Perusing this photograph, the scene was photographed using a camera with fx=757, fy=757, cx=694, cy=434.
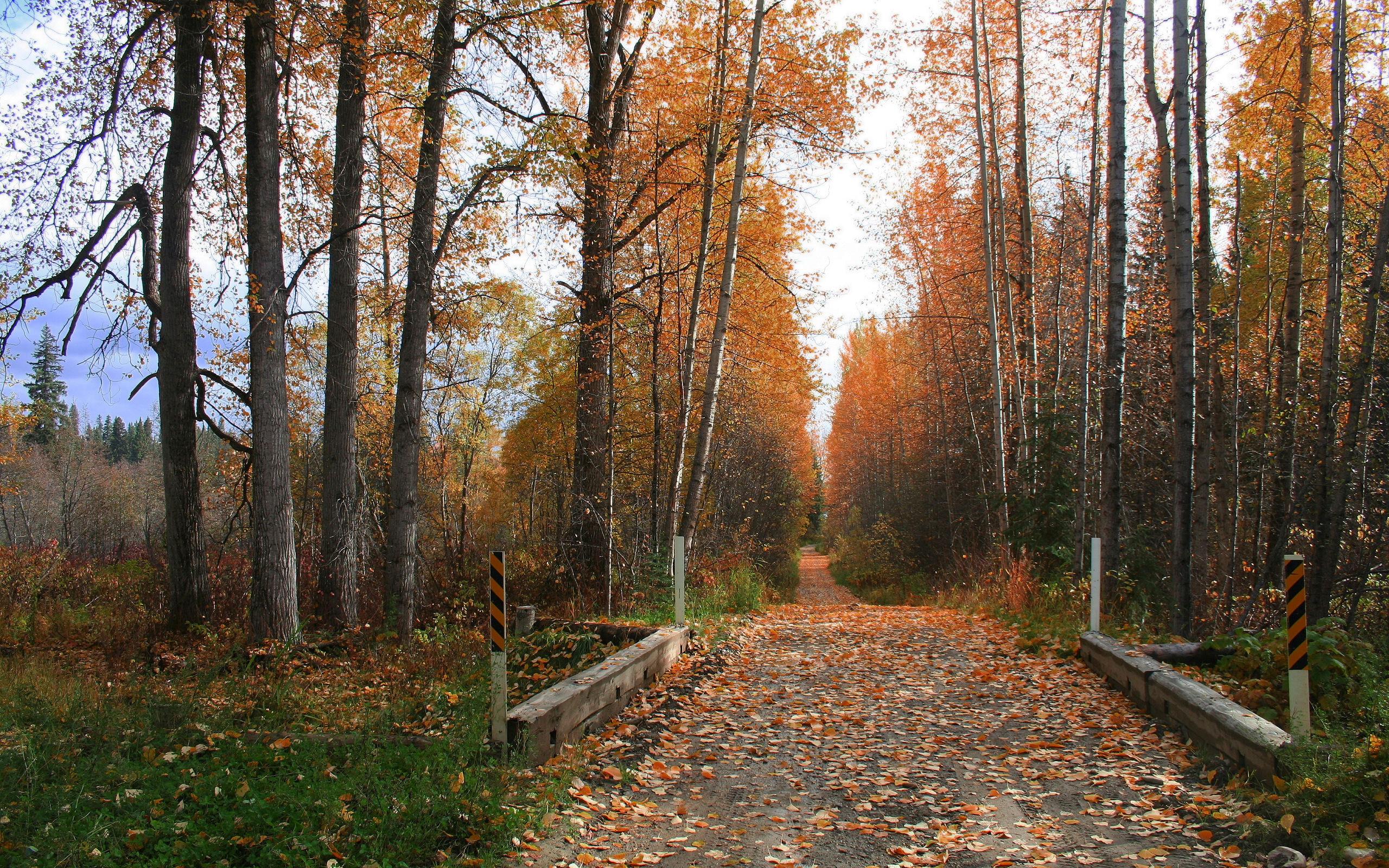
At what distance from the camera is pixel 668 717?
20.6ft

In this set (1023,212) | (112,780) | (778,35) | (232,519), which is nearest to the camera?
(112,780)

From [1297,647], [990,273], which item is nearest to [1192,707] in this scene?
[1297,647]

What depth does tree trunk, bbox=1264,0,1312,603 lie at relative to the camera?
10266 millimetres

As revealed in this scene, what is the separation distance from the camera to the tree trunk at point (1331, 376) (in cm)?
828

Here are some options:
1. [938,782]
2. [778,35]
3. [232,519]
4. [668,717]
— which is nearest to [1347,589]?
[938,782]

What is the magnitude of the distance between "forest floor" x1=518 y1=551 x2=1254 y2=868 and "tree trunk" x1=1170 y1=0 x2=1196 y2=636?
6.44 feet

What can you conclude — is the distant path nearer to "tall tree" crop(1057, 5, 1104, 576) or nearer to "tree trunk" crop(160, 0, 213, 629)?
"tall tree" crop(1057, 5, 1104, 576)

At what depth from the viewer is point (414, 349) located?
9062 millimetres

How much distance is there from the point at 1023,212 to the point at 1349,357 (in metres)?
5.99

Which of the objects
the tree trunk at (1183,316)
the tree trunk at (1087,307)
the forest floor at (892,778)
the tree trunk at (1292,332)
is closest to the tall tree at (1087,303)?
the tree trunk at (1087,307)

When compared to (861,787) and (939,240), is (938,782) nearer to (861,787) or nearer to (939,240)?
(861,787)

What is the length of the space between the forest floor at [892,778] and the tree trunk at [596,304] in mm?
3896

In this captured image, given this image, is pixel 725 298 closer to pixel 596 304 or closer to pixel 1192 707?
pixel 596 304

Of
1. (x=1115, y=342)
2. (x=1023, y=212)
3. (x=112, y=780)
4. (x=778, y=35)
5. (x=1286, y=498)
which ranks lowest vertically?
(x=112, y=780)
